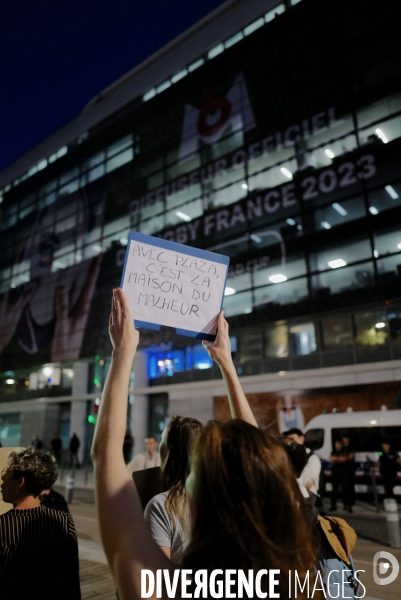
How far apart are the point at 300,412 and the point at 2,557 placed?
679 inches

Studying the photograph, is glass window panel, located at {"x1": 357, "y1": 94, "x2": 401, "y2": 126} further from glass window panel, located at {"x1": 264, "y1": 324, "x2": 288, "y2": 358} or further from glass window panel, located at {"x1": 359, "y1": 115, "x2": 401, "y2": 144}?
glass window panel, located at {"x1": 264, "y1": 324, "x2": 288, "y2": 358}

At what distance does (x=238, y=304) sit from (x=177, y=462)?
18742 mm

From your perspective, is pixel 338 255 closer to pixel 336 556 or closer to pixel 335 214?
pixel 335 214

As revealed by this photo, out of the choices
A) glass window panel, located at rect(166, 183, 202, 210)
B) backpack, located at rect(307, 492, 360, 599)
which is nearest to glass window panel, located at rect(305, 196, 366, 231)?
glass window panel, located at rect(166, 183, 202, 210)

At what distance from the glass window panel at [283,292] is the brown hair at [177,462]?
16984 mm

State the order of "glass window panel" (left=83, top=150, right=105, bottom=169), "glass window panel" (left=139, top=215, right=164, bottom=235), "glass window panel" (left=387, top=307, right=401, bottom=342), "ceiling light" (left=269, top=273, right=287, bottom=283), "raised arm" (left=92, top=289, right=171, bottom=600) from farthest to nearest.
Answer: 1. "glass window panel" (left=83, top=150, right=105, bottom=169)
2. "glass window panel" (left=139, top=215, right=164, bottom=235)
3. "ceiling light" (left=269, top=273, right=287, bottom=283)
4. "glass window panel" (left=387, top=307, right=401, bottom=342)
5. "raised arm" (left=92, top=289, right=171, bottom=600)

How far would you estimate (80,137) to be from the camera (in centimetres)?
3350

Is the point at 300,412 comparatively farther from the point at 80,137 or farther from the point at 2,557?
the point at 80,137

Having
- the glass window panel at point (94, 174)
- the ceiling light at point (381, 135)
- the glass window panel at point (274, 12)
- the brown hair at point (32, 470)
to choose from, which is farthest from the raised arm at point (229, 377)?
the glass window panel at point (94, 174)

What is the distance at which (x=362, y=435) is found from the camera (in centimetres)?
1363

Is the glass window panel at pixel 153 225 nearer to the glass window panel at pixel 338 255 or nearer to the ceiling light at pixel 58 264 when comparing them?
the ceiling light at pixel 58 264

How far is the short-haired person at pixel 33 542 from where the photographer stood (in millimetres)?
2354

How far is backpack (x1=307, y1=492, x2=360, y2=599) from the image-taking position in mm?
2271

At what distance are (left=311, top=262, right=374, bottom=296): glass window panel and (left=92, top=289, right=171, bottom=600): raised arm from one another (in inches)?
691
